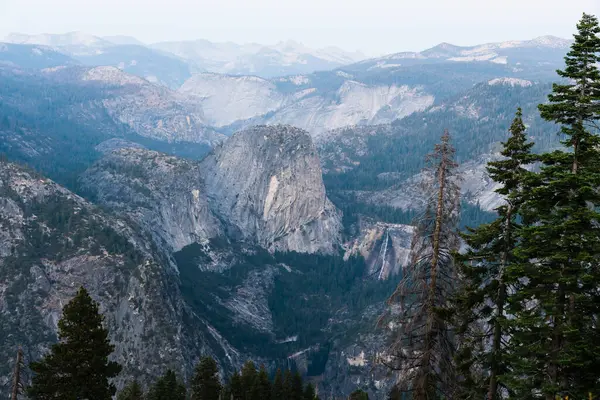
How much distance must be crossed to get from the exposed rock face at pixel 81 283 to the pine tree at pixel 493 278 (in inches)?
4011

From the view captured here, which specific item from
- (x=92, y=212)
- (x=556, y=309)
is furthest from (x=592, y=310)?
(x=92, y=212)

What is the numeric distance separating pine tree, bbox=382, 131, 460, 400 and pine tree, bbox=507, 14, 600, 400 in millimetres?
4018

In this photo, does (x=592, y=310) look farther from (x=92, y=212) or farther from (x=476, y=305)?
(x=92, y=212)

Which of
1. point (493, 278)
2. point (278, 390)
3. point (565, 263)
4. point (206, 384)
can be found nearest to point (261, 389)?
point (278, 390)

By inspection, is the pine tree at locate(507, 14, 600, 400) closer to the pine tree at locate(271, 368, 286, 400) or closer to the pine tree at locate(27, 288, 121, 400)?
the pine tree at locate(27, 288, 121, 400)

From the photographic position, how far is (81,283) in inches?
5123

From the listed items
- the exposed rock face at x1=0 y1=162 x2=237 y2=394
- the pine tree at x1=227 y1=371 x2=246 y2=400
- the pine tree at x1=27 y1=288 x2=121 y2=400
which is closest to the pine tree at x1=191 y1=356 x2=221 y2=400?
the pine tree at x1=227 y1=371 x2=246 y2=400

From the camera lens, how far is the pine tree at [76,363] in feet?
130

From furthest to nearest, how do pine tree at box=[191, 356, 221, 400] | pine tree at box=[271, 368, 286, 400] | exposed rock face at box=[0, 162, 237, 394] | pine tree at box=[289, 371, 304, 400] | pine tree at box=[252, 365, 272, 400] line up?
exposed rock face at box=[0, 162, 237, 394], pine tree at box=[289, 371, 304, 400], pine tree at box=[271, 368, 286, 400], pine tree at box=[252, 365, 272, 400], pine tree at box=[191, 356, 221, 400]

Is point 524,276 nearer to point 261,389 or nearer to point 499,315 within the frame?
point 499,315

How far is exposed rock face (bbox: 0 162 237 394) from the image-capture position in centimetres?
12144

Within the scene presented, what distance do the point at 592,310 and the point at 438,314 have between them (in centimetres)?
740

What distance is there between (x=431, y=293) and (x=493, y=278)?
332 cm

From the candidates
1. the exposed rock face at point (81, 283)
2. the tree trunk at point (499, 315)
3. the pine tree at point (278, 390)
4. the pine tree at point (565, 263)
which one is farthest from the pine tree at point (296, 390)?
the pine tree at point (565, 263)
